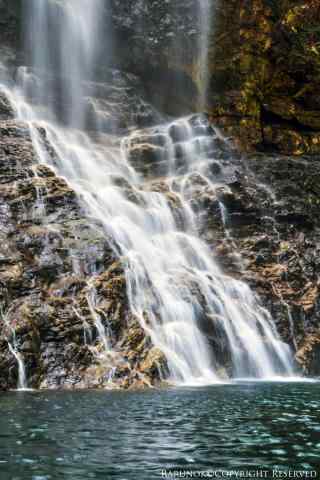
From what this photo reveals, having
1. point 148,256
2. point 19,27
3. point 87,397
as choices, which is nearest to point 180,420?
point 87,397

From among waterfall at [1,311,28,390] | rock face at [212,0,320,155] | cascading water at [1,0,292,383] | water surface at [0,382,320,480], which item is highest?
rock face at [212,0,320,155]

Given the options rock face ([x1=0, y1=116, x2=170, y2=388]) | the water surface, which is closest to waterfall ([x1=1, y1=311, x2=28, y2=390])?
rock face ([x1=0, y1=116, x2=170, y2=388])

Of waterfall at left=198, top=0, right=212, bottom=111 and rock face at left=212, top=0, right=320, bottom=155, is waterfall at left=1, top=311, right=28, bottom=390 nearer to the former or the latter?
rock face at left=212, top=0, right=320, bottom=155

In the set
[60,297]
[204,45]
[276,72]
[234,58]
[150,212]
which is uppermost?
[204,45]

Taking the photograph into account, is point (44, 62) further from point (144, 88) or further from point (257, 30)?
point (257, 30)

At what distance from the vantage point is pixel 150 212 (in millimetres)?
23797

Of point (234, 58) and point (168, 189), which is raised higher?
point (234, 58)

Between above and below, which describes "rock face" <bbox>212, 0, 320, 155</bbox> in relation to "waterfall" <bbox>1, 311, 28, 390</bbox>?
above

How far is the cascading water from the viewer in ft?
56.8

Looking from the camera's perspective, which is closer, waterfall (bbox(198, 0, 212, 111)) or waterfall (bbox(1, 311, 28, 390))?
waterfall (bbox(1, 311, 28, 390))

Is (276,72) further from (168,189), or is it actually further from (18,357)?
(18,357)

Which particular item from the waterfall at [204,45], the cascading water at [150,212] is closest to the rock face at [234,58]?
the waterfall at [204,45]

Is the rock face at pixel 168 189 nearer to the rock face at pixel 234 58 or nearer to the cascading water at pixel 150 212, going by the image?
the rock face at pixel 234 58

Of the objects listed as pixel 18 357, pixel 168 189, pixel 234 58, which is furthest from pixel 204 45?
pixel 18 357
